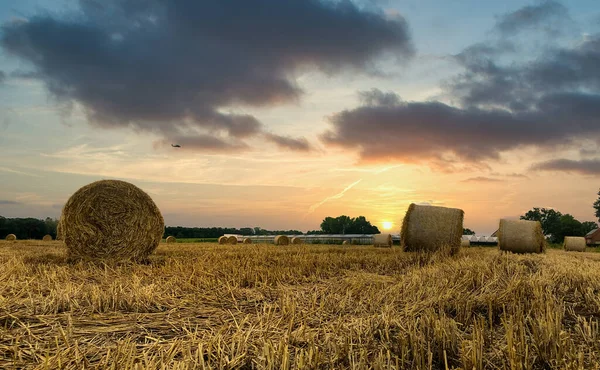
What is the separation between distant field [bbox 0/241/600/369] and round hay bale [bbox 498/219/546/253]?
9.88 metres

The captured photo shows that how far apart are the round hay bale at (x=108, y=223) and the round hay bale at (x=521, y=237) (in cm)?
1168

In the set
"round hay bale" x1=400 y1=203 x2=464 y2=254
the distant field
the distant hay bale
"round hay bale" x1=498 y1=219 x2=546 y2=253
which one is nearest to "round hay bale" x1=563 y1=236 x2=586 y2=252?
the distant hay bale

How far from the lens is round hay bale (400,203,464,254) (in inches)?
490

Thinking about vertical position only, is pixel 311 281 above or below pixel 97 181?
below

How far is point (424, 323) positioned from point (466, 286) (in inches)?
87.4

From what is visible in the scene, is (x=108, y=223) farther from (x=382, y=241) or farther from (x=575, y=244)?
(x=575, y=244)

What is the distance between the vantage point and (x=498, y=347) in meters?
3.41

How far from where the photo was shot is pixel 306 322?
13.7ft

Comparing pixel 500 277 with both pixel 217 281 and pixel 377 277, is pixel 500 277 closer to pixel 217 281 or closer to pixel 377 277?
pixel 377 277

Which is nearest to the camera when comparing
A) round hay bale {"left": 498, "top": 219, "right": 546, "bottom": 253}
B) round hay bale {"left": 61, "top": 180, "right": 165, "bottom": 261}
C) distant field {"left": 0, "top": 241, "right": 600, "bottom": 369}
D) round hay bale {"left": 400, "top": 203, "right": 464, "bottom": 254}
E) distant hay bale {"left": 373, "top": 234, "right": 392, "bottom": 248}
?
distant field {"left": 0, "top": 241, "right": 600, "bottom": 369}

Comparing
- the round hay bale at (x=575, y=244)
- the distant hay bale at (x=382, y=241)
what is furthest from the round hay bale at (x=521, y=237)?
the round hay bale at (x=575, y=244)

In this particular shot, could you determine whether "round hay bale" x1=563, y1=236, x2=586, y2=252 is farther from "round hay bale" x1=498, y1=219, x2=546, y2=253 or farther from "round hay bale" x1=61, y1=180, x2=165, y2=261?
"round hay bale" x1=61, y1=180, x2=165, y2=261

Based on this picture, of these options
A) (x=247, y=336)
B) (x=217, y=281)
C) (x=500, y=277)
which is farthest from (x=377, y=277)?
(x=247, y=336)

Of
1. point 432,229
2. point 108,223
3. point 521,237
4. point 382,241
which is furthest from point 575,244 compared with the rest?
point 108,223
